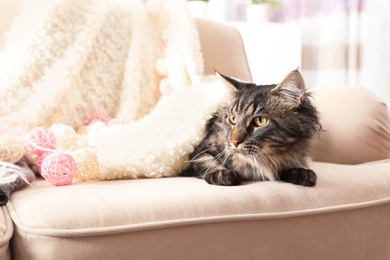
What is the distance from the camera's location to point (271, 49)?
293 cm

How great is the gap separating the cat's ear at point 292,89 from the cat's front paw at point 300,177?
0.19 meters

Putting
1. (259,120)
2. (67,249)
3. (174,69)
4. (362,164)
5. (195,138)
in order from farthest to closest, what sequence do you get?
(174,69), (362,164), (195,138), (259,120), (67,249)

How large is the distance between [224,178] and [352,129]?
64 cm

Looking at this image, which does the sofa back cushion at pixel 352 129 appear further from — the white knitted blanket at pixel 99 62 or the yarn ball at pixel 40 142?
the yarn ball at pixel 40 142

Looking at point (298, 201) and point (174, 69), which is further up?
point (174, 69)

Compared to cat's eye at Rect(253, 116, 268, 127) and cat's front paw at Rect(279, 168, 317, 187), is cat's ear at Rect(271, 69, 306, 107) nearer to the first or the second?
cat's eye at Rect(253, 116, 268, 127)

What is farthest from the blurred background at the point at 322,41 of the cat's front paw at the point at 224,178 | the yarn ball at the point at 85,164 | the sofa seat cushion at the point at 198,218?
the yarn ball at the point at 85,164

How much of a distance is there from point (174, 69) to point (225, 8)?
1450mm

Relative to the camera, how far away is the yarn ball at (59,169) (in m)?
1.19

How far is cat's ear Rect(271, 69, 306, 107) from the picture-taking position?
1289 mm

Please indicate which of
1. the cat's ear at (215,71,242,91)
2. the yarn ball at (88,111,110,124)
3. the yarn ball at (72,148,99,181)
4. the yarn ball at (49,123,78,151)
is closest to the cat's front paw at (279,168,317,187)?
the cat's ear at (215,71,242,91)

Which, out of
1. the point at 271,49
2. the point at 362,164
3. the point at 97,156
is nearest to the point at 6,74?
the point at 97,156

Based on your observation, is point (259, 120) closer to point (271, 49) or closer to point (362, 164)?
point (362, 164)

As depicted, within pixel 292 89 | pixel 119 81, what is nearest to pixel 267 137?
pixel 292 89
